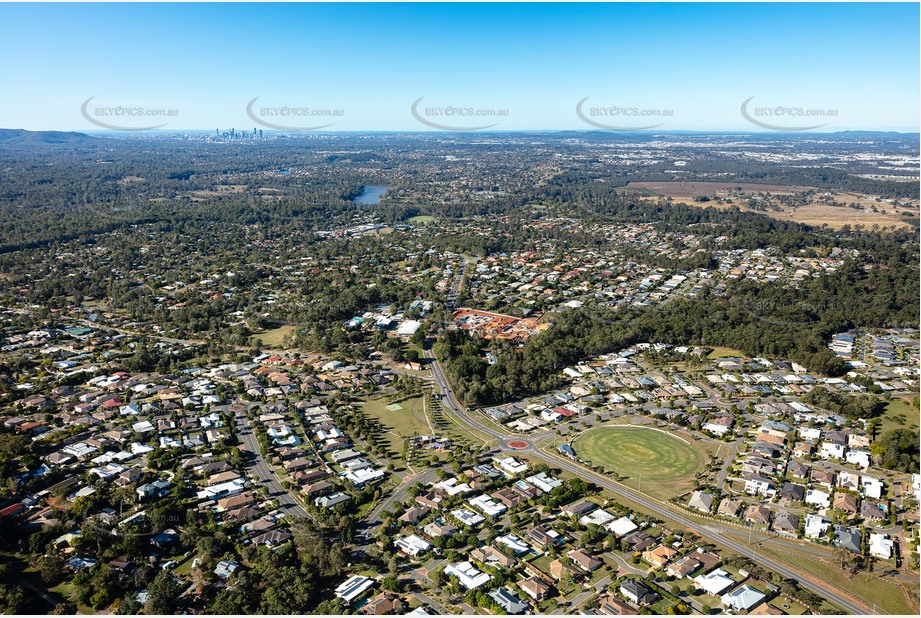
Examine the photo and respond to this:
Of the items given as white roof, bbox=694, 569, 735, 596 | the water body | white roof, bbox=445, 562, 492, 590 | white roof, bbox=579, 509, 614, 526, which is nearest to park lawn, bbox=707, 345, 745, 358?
white roof, bbox=579, 509, 614, 526

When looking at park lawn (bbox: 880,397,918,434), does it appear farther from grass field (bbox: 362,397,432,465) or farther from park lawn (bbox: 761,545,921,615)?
grass field (bbox: 362,397,432,465)

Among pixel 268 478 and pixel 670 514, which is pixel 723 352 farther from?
pixel 268 478

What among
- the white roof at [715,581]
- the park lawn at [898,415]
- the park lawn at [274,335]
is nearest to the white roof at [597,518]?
the white roof at [715,581]

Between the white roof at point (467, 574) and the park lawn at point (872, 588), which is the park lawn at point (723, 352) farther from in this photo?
the white roof at point (467, 574)

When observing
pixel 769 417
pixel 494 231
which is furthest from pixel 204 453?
pixel 494 231

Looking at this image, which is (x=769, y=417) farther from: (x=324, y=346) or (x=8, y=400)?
(x=8, y=400)
